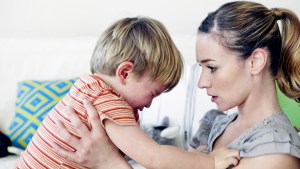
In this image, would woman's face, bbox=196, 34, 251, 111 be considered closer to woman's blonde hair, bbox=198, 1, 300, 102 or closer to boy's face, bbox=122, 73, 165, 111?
woman's blonde hair, bbox=198, 1, 300, 102

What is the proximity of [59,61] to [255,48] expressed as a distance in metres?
1.59

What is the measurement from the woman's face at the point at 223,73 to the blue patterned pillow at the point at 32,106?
124cm

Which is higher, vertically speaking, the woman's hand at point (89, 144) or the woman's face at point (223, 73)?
the woman's face at point (223, 73)

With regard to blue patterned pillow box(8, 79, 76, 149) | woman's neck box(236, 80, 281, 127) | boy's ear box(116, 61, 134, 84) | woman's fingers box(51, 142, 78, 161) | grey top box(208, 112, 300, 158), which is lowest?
blue patterned pillow box(8, 79, 76, 149)

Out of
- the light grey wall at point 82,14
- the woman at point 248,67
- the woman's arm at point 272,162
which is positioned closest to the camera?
the woman's arm at point 272,162

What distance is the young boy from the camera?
3.52 ft

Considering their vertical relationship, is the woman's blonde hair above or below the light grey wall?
above

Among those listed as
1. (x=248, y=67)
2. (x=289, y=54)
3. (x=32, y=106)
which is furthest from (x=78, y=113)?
(x=32, y=106)

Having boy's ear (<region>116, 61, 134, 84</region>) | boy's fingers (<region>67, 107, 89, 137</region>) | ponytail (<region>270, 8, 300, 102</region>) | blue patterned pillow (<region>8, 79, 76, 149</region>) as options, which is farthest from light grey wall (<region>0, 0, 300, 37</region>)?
boy's fingers (<region>67, 107, 89, 137</region>)

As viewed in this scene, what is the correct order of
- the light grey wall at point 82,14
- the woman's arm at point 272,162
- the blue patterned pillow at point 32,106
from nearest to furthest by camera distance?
the woman's arm at point 272,162 < the blue patterned pillow at point 32,106 < the light grey wall at point 82,14

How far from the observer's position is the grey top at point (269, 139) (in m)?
1.02

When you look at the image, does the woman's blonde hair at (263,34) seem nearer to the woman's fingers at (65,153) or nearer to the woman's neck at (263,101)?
the woman's neck at (263,101)

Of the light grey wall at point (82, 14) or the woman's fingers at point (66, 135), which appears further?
the light grey wall at point (82, 14)

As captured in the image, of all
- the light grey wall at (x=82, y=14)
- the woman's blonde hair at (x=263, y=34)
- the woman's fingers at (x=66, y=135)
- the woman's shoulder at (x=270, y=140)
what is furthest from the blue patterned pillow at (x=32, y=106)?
the woman's shoulder at (x=270, y=140)
